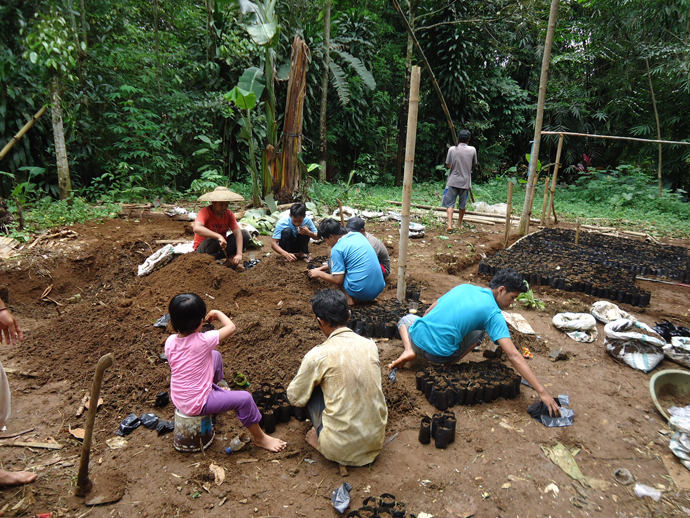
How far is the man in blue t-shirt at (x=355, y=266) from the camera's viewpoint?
15.0 ft

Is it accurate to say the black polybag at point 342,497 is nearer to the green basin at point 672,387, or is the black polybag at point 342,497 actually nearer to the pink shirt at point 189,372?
the pink shirt at point 189,372

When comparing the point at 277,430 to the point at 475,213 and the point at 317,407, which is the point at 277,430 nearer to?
the point at 317,407

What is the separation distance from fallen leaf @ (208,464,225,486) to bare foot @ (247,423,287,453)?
271mm

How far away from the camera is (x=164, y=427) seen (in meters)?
2.81

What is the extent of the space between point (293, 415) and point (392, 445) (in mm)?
767

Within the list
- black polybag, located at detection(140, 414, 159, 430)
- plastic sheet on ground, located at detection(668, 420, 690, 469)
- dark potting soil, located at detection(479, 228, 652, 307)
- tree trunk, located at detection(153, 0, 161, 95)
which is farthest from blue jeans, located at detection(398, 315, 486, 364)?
tree trunk, located at detection(153, 0, 161, 95)

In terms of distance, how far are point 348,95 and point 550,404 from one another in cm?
1135

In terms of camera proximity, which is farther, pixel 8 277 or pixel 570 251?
pixel 570 251

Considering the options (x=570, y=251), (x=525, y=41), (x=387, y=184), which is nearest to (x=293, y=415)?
(x=570, y=251)

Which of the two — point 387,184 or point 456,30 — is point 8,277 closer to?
point 387,184

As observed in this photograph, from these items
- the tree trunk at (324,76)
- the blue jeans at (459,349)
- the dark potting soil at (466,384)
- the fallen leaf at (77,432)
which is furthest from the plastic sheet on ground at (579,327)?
the tree trunk at (324,76)

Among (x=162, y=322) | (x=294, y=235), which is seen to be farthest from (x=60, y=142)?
(x=162, y=322)

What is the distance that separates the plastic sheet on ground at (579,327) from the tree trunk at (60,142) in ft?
28.4

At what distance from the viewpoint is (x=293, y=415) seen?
303cm
